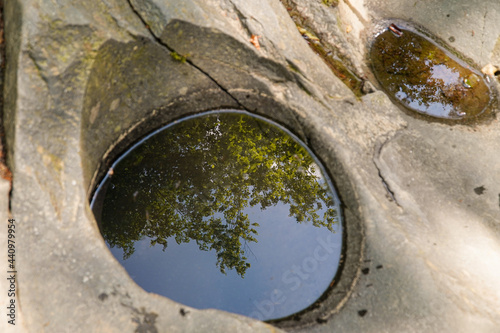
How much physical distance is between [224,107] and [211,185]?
86 cm

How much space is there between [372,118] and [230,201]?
1.54m

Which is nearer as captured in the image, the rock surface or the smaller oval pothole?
the rock surface

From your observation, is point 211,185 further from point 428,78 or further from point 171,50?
point 428,78

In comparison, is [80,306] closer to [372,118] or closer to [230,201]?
[230,201]

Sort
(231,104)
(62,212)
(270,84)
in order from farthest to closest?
(231,104)
(270,84)
(62,212)

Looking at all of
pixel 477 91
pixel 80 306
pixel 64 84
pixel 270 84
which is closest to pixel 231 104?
pixel 270 84

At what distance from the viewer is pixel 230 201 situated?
3711 mm

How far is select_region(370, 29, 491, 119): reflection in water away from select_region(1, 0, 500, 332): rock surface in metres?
0.23

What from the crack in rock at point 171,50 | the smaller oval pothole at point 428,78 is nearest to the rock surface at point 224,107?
the crack in rock at point 171,50

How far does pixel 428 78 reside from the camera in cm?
455

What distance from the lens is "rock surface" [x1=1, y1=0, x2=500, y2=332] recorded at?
2.56 metres

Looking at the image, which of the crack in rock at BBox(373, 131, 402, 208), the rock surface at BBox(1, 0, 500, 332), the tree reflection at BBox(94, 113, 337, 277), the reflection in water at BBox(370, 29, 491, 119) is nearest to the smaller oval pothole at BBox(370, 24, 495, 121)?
the reflection in water at BBox(370, 29, 491, 119)

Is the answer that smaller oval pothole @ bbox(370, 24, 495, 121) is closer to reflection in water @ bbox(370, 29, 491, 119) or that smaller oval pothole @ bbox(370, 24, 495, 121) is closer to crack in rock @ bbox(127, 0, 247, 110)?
reflection in water @ bbox(370, 29, 491, 119)

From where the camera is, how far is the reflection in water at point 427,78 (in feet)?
14.5
